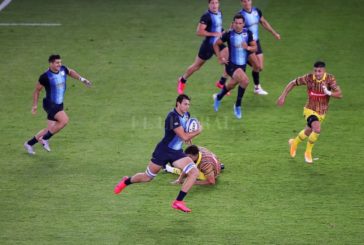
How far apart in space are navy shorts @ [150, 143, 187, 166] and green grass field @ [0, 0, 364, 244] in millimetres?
788

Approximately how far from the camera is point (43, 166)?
1611cm

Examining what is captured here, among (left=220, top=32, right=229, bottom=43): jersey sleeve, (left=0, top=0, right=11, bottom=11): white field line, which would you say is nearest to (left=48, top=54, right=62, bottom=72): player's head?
(left=220, top=32, right=229, bottom=43): jersey sleeve

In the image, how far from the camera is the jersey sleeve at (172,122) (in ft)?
45.7

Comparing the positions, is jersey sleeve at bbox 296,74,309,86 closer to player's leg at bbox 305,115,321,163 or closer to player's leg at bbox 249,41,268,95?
player's leg at bbox 305,115,321,163

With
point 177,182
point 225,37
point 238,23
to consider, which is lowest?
point 177,182

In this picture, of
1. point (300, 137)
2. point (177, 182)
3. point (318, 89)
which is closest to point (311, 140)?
point (300, 137)

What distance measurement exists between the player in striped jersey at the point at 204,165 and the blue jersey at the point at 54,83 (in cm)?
308

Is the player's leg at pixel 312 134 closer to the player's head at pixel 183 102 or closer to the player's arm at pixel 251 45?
the player's arm at pixel 251 45

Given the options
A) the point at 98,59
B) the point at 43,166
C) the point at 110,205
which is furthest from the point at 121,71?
the point at 110,205

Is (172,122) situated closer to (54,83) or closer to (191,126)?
(191,126)

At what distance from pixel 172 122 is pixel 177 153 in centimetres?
62

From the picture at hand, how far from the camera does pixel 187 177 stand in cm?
1414

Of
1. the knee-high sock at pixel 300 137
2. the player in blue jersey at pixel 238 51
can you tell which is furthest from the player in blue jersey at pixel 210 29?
the knee-high sock at pixel 300 137

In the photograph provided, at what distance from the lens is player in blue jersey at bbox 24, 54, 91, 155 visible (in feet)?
53.5
